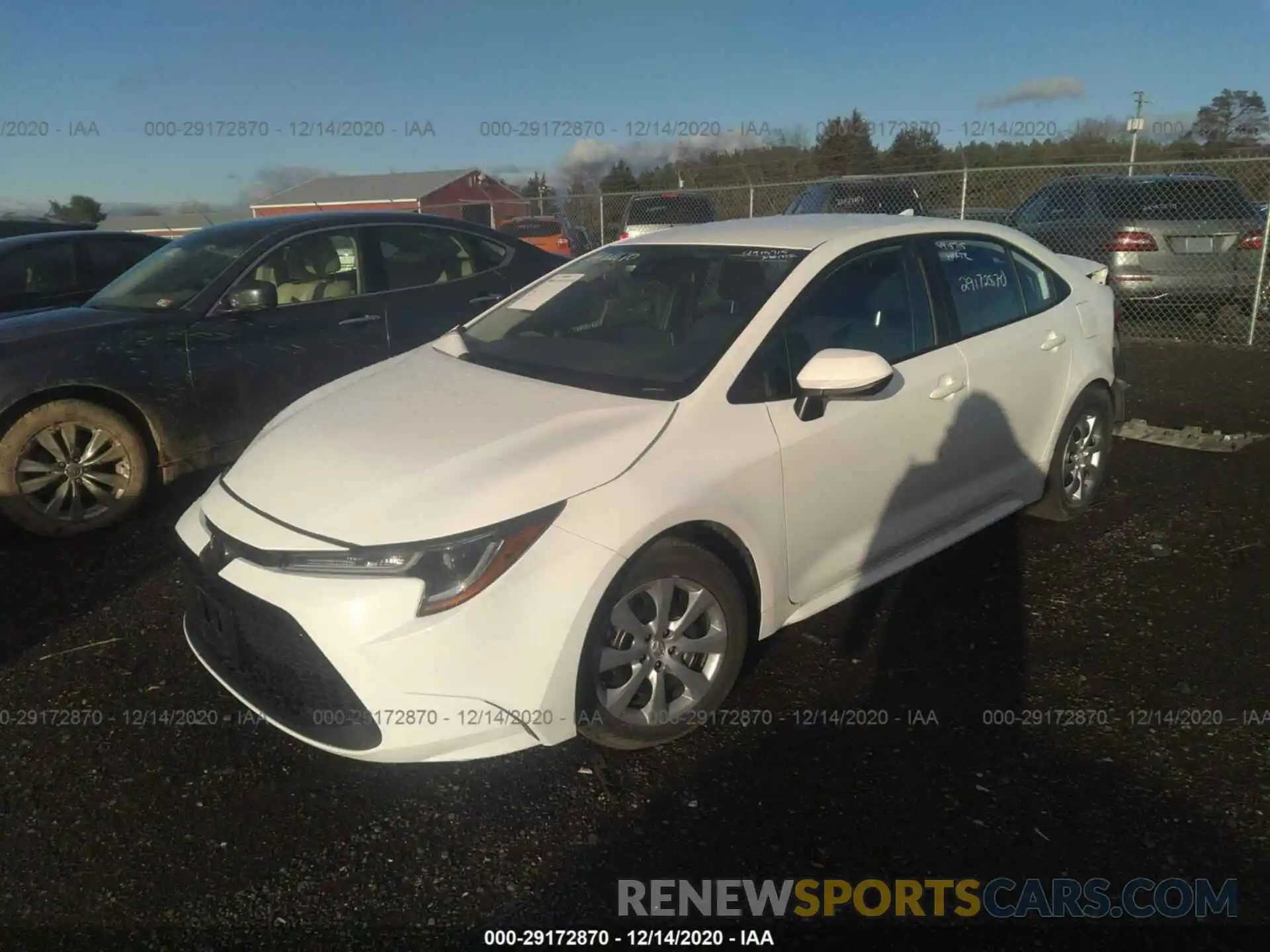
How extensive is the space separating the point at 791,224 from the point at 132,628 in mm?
3286

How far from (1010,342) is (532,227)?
15.5 meters

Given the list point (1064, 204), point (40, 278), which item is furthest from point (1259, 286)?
point (40, 278)

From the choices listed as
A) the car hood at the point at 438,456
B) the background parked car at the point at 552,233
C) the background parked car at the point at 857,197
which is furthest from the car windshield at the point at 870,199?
the car hood at the point at 438,456

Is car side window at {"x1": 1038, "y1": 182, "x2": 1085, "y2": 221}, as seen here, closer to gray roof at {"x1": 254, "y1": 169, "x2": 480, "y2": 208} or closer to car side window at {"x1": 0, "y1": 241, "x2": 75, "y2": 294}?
car side window at {"x1": 0, "y1": 241, "x2": 75, "y2": 294}

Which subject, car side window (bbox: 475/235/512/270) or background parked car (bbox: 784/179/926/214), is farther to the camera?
background parked car (bbox: 784/179/926/214)

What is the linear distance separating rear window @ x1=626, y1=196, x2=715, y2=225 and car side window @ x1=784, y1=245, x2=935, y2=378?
37.7 feet

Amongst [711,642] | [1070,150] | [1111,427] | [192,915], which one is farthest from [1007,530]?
[1070,150]

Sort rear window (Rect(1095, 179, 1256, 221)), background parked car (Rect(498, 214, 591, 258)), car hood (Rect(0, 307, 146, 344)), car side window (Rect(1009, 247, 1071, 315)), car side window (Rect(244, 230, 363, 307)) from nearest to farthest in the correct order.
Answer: car side window (Rect(1009, 247, 1071, 315)) < car hood (Rect(0, 307, 146, 344)) < car side window (Rect(244, 230, 363, 307)) < rear window (Rect(1095, 179, 1256, 221)) < background parked car (Rect(498, 214, 591, 258))

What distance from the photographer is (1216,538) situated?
4.51 meters

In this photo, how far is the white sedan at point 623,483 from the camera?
8.15 feet

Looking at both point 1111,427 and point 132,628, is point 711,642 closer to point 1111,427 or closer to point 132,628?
point 132,628

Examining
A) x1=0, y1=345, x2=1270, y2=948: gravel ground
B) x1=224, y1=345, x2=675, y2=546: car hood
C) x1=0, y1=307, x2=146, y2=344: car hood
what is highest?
x1=0, y1=307, x2=146, y2=344: car hood

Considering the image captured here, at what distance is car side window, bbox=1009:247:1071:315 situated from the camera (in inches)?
170

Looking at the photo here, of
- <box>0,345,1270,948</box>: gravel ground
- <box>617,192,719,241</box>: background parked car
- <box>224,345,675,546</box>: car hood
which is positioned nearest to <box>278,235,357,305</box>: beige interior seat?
<box>0,345,1270,948</box>: gravel ground
